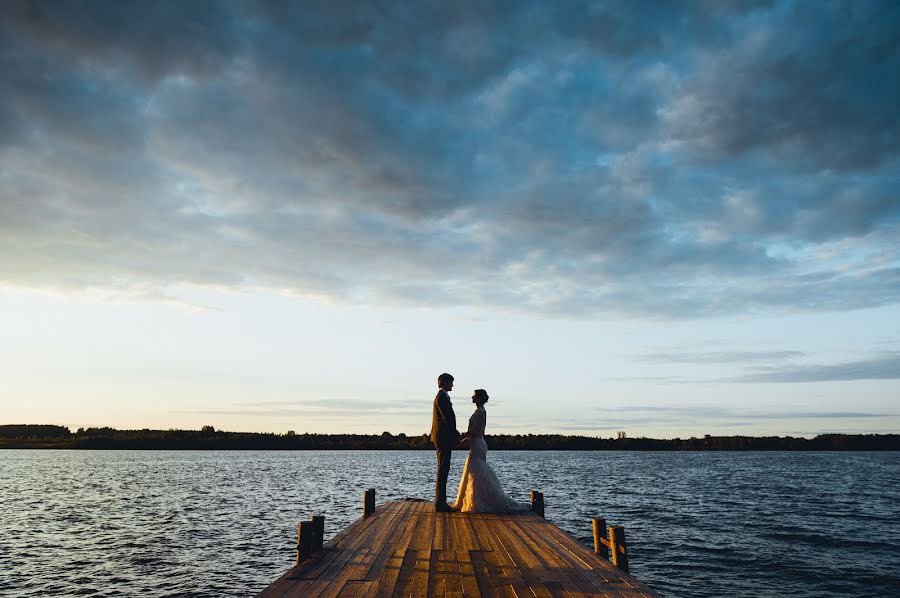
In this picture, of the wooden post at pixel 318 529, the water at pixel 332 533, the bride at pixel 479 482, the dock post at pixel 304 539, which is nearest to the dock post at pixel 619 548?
the bride at pixel 479 482

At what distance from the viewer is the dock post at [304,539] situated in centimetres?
952

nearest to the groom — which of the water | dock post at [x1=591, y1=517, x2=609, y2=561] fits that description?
dock post at [x1=591, y1=517, x2=609, y2=561]

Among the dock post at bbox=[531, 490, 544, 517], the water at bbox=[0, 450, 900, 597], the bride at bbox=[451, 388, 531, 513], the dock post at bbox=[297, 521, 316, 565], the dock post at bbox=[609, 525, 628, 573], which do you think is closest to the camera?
the dock post at bbox=[297, 521, 316, 565]

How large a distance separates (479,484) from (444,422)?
1.98m

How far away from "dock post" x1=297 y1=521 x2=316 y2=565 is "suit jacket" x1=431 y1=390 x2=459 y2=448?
437 centimetres

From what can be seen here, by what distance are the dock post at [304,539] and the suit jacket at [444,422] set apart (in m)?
4.37

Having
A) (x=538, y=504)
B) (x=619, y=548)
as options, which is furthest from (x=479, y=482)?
(x=619, y=548)

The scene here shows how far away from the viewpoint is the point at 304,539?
9.54m

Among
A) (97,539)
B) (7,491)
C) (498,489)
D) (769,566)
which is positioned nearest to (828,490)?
(769,566)

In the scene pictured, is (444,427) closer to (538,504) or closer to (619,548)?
(538,504)

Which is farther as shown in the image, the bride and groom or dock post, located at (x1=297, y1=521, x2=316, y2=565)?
the bride and groom

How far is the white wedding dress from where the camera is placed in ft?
46.6

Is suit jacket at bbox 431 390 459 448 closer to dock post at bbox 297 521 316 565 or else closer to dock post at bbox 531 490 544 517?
dock post at bbox 531 490 544 517

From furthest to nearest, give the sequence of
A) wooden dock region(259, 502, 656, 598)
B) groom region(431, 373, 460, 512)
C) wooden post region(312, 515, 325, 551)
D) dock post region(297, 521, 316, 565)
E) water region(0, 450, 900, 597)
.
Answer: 1. water region(0, 450, 900, 597)
2. groom region(431, 373, 460, 512)
3. wooden post region(312, 515, 325, 551)
4. dock post region(297, 521, 316, 565)
5. wooden dock region(259, 502, 656, 598)
